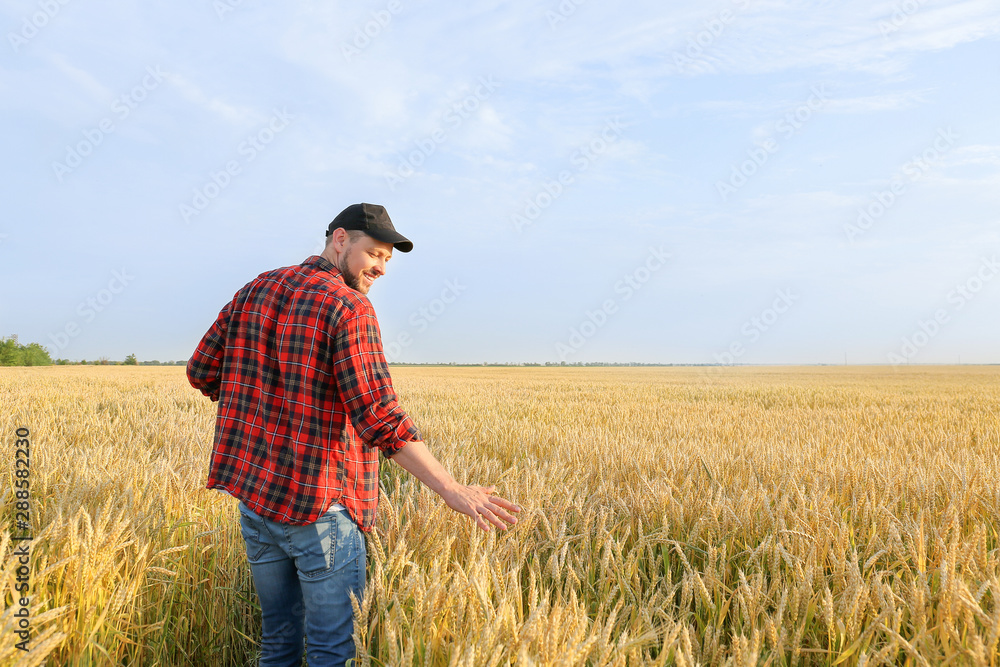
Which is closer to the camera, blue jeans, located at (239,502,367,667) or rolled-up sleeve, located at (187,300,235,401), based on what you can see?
blue jeans, located at (239,502,367,667)

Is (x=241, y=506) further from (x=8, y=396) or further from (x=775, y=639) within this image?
(x=8, y=396)

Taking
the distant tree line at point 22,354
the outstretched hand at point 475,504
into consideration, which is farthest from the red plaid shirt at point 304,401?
the distant tree line at point 22,354

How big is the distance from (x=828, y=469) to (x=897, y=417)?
20.8 ft

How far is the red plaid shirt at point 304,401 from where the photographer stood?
198 centimetres

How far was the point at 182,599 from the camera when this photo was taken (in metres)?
2.69

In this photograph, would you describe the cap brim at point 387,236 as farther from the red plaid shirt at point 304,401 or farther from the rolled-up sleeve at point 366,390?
the rolled-up sleeve at point 366,390

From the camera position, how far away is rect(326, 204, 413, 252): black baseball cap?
221 cm

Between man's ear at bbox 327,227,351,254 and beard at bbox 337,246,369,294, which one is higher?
man's ear at bbox 327,227,351,254

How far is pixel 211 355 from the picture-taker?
2422 mm

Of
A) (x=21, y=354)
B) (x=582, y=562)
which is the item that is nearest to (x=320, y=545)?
(x=582, y=562)

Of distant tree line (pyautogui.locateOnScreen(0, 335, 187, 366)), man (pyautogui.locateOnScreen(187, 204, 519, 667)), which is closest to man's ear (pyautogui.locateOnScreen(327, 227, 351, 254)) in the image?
man (pyautogui.locateOnScreen(187, 204, 519, 667))

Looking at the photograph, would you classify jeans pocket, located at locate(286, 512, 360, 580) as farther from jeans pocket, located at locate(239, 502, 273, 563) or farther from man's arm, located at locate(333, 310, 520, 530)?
man's arm, located at locate(333, 310, 520, 530)

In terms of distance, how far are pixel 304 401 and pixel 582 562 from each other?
1.62 m

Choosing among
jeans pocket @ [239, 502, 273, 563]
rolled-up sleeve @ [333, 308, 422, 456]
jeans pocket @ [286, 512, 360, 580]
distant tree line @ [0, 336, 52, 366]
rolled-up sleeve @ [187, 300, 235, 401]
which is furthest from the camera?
distant tree line @ [0, 336, 52, 366]
